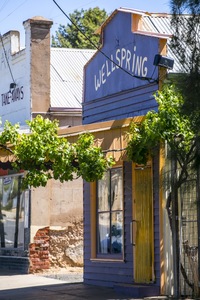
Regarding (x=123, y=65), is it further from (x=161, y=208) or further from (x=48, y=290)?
(x=48, y=290)

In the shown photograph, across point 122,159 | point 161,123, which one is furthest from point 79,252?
point 161,123

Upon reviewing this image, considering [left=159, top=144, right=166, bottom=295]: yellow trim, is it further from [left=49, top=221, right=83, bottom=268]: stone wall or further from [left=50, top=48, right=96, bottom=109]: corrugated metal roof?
[left=50, top=48, right=96, bottom=109]: corrugated metal roof

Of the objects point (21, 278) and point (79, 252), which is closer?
point (21, 278)

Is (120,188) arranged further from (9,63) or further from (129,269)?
(9,63)

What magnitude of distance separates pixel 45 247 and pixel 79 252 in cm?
112

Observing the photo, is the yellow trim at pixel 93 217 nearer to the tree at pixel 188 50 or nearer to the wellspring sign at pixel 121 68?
the wellspring sign at pixel 121 68

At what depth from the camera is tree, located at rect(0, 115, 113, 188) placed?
48.6ft

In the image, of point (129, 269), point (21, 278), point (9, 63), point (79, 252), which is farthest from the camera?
point (9, 63)

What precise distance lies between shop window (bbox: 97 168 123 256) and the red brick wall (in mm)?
3410

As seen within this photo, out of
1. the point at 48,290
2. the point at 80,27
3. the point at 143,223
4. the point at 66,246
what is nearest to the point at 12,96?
the point at 66,246

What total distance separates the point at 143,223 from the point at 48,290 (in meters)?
2.58

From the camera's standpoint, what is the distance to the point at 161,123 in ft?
47.2

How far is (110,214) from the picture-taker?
698 inches

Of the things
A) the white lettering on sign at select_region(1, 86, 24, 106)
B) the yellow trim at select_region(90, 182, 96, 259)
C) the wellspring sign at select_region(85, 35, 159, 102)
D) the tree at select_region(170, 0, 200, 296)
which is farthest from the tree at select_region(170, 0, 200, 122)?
the white lettering on sign at select_region(1, 86, 24, 106)
